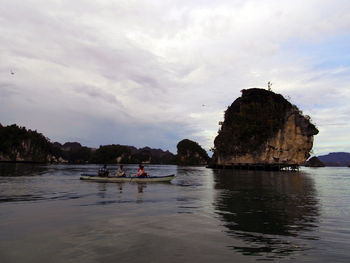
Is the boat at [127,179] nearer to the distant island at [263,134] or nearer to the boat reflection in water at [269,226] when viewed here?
the boat reflection in water at [269,226]

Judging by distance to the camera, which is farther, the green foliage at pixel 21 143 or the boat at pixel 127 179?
the green foliage at pixel 21 143

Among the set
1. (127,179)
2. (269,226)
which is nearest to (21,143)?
(127,179)

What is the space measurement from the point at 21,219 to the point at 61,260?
685 centimetres

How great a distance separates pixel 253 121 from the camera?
375 feet

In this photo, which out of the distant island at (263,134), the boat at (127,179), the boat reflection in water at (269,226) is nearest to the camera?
the boat reflection in water at (269,226)

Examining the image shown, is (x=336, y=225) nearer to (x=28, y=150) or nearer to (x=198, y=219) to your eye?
(x=198, y=219)

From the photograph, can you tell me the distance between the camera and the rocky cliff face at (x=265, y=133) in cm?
10588

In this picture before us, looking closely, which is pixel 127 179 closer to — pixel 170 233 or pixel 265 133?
pixel 170 233

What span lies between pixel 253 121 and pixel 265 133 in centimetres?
844

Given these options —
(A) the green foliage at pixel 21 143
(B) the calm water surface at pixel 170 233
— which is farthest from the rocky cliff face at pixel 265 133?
(A) the green foliage at pixel 21 143

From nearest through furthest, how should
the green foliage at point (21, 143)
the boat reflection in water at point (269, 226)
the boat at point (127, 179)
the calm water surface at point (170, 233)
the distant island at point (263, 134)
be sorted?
the calm water surface at point (170, 233) → the boat reflection in water at point (269, 226) → the boat at point (127, 179) → the distant island at point (263, 134) → the green foliage at point (21, 143)

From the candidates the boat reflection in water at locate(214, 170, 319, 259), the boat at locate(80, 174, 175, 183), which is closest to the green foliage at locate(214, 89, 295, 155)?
the boat at locate(80, 174, 175, 183)

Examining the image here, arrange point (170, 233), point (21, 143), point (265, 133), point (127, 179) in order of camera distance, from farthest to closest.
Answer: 1. point (21, 143)
2. point (265, 133)
3. point (127, 179)
4. point (170, 233)

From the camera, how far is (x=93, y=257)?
799 cm
